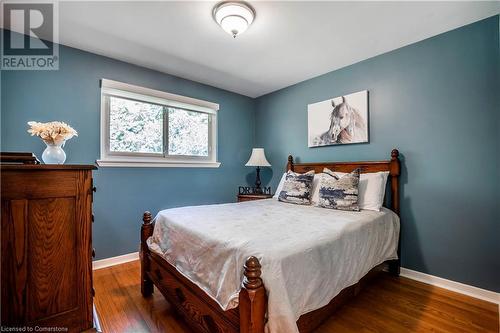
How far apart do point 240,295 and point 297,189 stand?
5.74 ft

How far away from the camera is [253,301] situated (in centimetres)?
101

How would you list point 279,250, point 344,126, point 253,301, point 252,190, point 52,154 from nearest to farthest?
1. point 253,301
2. point 279,250
3. point 52,154
4. point 344,126
5. point 252,190

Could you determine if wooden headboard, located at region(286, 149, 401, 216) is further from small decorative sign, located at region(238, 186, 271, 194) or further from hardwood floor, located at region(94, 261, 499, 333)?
small decorative sign, located at region(238, 186, 271, 194)

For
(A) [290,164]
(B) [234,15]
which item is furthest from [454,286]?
(B) [234,15]

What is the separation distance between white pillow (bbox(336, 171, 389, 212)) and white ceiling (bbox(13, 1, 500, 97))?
1.40 m

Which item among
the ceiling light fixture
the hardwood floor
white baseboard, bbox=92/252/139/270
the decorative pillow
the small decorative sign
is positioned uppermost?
the ceiling light fixture

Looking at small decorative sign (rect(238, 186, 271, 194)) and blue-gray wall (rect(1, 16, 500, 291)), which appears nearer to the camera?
blue-gray wall (rect(1, 16, 500, 291))

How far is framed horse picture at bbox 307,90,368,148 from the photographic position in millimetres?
2742

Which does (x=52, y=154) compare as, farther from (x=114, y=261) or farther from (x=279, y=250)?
(x=114, y=261)

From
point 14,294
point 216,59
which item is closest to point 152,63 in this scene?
point 216,59

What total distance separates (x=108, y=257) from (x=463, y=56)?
4.16 m

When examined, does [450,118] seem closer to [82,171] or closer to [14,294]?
[82,171]

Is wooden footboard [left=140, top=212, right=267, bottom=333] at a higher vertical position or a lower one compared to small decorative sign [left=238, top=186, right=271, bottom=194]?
lower

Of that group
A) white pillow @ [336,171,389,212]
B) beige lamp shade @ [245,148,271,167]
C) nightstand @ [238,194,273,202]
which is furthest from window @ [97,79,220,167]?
white pillow @ [336,171,389,212]
